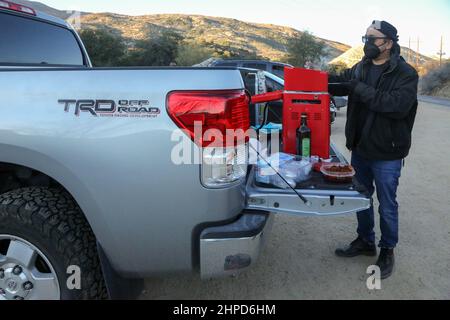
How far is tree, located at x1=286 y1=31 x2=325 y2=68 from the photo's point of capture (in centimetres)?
6106

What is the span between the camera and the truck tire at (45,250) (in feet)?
7.30

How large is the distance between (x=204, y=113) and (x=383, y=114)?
180 centimetres

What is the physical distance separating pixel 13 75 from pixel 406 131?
9.23 ft

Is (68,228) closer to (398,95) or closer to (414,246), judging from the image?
(398,95)

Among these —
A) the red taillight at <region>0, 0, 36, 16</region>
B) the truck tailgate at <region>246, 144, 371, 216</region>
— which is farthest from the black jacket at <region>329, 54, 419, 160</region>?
the red taillight at <region>0, 0, 36, 16</region>

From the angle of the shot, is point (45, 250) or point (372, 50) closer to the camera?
point (45, 250)

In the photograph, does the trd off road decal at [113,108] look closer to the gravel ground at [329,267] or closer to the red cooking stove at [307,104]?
the red cooking stove at [307,104]

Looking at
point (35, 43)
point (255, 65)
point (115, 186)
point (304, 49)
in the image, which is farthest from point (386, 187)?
point (304, 49)

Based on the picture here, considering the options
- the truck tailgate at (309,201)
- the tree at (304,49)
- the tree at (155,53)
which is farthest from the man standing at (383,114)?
the tree at (304,49)

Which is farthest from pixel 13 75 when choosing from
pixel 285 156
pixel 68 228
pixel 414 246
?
pixel 414 246

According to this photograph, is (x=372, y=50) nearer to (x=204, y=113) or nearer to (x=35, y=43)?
(x=204, y=113)

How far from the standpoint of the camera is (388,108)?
3.11 metres

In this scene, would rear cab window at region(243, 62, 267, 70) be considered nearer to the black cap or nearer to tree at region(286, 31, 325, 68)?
the black cap

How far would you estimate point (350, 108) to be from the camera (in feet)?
11.7
